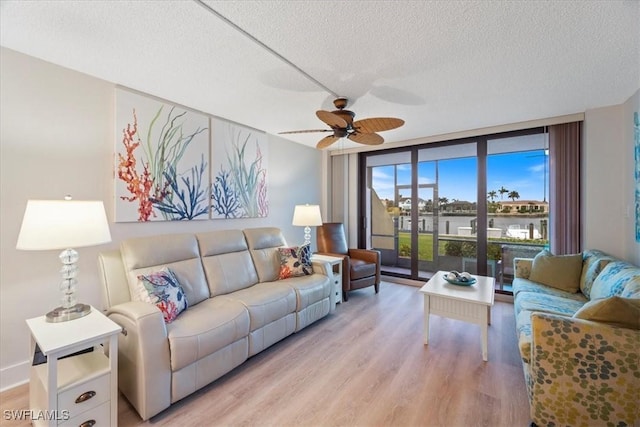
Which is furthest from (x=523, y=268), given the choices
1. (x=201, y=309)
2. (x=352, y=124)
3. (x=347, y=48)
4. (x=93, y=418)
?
(x=93, y=418)

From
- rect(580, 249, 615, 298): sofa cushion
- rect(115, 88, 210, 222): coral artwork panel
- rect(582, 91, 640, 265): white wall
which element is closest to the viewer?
rect(115, 88, 210, 222): coral artwork panel

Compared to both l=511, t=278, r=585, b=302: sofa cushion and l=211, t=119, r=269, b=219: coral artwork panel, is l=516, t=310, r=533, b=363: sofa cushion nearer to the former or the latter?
l=511, t=278, r=585, b=302: sofa cushion

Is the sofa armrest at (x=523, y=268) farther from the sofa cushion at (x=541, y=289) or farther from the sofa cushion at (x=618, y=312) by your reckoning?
the sofa cushion at (x=618, y=312)

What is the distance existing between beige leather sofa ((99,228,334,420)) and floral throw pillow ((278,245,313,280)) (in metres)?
0.07

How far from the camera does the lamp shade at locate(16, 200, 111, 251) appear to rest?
5.02 ft

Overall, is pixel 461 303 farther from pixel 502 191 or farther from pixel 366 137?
pixel 502 191

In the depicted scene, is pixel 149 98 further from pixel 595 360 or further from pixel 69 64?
pixel 595 360

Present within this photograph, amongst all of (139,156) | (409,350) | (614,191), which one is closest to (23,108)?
(139,156)

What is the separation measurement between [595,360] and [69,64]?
13.1 ft

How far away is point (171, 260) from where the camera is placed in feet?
8.00

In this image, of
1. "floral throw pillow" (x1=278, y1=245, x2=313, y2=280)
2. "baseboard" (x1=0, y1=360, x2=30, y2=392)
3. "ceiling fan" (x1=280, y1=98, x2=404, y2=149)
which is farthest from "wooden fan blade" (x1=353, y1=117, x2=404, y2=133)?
"baseboard" (x1=0, y1=360, x2=30, y2=392)

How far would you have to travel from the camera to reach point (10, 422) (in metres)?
1.66

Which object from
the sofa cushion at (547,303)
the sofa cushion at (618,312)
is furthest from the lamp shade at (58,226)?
the sofa cushion at (547,303)

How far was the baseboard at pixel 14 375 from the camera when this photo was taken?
1.94 m
